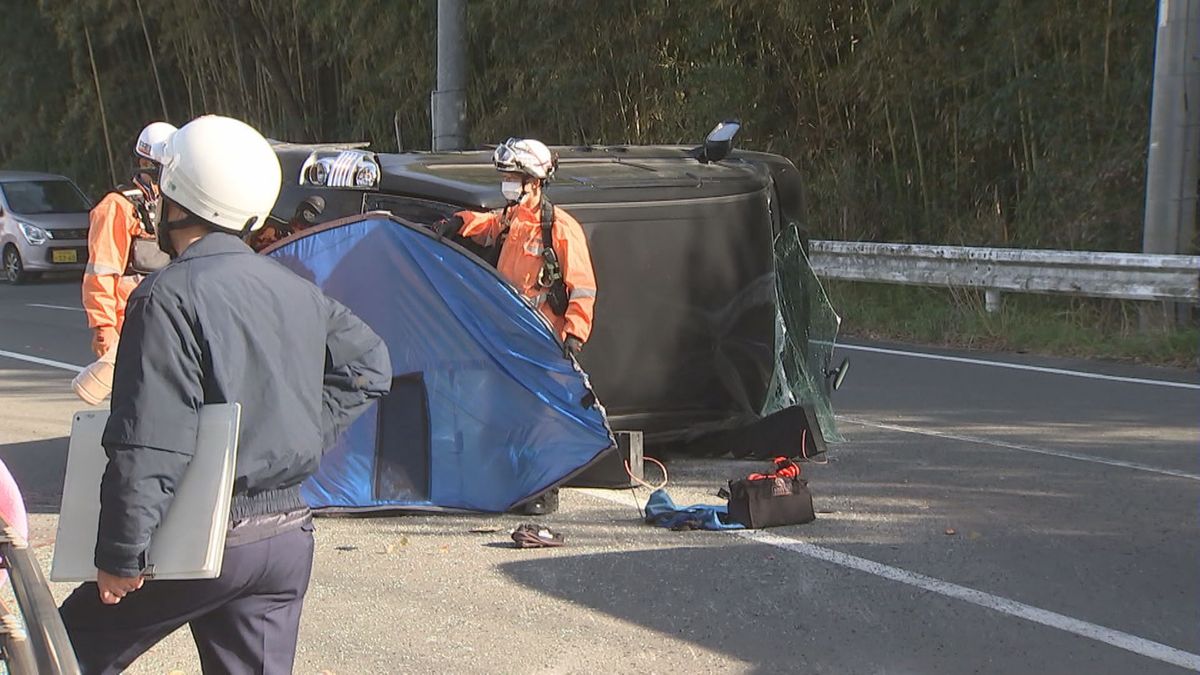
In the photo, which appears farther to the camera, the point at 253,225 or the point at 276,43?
the point at 276,43

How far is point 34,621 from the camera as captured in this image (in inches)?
104

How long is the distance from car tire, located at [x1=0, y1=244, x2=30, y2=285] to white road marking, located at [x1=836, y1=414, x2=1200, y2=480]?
15.6 meters

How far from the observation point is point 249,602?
2982mm

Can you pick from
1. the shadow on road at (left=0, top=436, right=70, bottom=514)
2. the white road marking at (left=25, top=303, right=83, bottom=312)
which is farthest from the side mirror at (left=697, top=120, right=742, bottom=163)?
the white road marking at (left=25, top=303, right=83, bottom=312)

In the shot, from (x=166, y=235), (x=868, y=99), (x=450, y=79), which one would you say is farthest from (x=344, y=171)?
(x=868, y=99)

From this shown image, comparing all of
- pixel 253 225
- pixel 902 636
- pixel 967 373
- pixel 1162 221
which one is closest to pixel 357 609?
pixel 902 636

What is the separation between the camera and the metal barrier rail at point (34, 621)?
8.66 ft

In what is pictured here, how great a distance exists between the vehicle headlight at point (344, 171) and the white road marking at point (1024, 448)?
344cm

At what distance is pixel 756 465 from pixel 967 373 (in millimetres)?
3420

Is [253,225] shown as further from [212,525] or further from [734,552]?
[734,552]

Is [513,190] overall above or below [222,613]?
above

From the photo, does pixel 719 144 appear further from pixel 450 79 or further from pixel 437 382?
pixel 450 79

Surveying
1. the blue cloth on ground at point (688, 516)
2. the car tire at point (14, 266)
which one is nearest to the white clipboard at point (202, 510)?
the blue cloth on ground at point (688, 516)

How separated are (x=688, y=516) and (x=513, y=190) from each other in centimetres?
179
